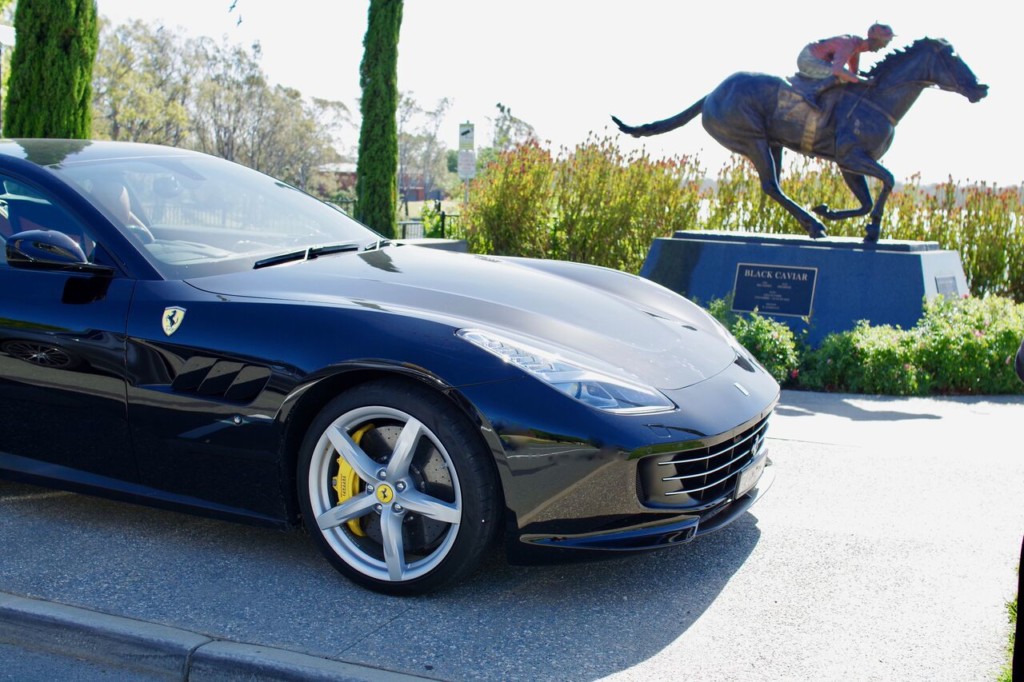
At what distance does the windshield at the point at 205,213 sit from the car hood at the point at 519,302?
19 cm

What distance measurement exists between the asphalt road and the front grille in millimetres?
356

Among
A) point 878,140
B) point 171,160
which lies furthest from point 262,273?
point 878,140

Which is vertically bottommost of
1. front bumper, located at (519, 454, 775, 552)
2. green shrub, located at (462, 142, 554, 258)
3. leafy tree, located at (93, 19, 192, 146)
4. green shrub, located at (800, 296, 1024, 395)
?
front bumper, located at (519, 454, 775, 552)

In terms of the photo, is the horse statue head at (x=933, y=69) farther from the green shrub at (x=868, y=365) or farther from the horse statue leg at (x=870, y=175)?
the green shrub at (x=868, y=365)

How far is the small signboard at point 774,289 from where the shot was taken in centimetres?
861

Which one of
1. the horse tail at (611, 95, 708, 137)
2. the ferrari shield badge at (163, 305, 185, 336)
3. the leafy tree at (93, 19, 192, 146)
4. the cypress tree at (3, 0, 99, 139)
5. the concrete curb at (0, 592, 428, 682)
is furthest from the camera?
the leafy tree at (93, 19, 192, 146)

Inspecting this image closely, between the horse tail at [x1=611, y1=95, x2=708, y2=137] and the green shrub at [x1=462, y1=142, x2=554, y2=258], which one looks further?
the green shrub at [x1=462, y1=142, x2=554, y2=258]

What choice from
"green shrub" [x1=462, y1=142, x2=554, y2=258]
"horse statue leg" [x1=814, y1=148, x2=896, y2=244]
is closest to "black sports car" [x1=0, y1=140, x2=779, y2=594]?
"horse statue leg" [x1=814, y1=148, x2=896, y2=244]

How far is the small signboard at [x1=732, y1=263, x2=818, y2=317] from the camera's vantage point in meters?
8.61

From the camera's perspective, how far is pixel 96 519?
4.02 m

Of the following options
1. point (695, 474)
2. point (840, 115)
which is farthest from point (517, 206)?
point (695, 474)

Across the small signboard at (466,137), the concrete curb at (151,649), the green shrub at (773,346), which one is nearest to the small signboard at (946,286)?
the green shrub at (773,346)

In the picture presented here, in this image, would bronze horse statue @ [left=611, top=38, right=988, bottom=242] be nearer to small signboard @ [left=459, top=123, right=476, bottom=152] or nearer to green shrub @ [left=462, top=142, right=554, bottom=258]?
green shrub @ [left=462, top=142, right=554, bottom=258]

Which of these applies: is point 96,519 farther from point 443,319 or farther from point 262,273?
point 443,319
